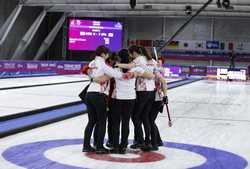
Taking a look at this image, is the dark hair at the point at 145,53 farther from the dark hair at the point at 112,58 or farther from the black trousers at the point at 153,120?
the black trousers at the point at 153,120

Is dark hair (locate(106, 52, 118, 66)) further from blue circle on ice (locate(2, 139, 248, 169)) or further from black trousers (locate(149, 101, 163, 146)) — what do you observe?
blue circle on ice (locate(2, 139, 248, 169))

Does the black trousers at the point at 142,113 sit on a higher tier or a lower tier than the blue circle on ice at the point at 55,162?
higher

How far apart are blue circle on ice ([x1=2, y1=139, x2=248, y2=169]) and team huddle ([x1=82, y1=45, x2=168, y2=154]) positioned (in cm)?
64

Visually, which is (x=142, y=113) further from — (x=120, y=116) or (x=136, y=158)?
(x=136, y=158)

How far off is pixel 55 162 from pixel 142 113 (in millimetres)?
1623

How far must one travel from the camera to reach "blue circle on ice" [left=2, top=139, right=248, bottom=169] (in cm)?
604

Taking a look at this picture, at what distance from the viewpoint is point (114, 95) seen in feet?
22.2

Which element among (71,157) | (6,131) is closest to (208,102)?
(6,131)

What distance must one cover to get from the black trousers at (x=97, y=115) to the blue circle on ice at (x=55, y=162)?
734 millimetres

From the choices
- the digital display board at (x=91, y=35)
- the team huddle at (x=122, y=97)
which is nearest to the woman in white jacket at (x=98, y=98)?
the team huddle at (x=122, y=97)

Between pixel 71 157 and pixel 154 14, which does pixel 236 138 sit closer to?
pixel 71 157

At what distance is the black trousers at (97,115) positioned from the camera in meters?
6.68

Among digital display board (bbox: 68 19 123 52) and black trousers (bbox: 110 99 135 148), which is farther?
digital display board (bbox: 68 19 123 52)

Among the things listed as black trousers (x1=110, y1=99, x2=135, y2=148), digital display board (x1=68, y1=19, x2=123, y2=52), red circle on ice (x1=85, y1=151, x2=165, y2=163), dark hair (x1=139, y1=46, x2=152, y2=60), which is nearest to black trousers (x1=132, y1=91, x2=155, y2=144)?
black trousers (x1=110, y1=99, x2=135, y2=148)
